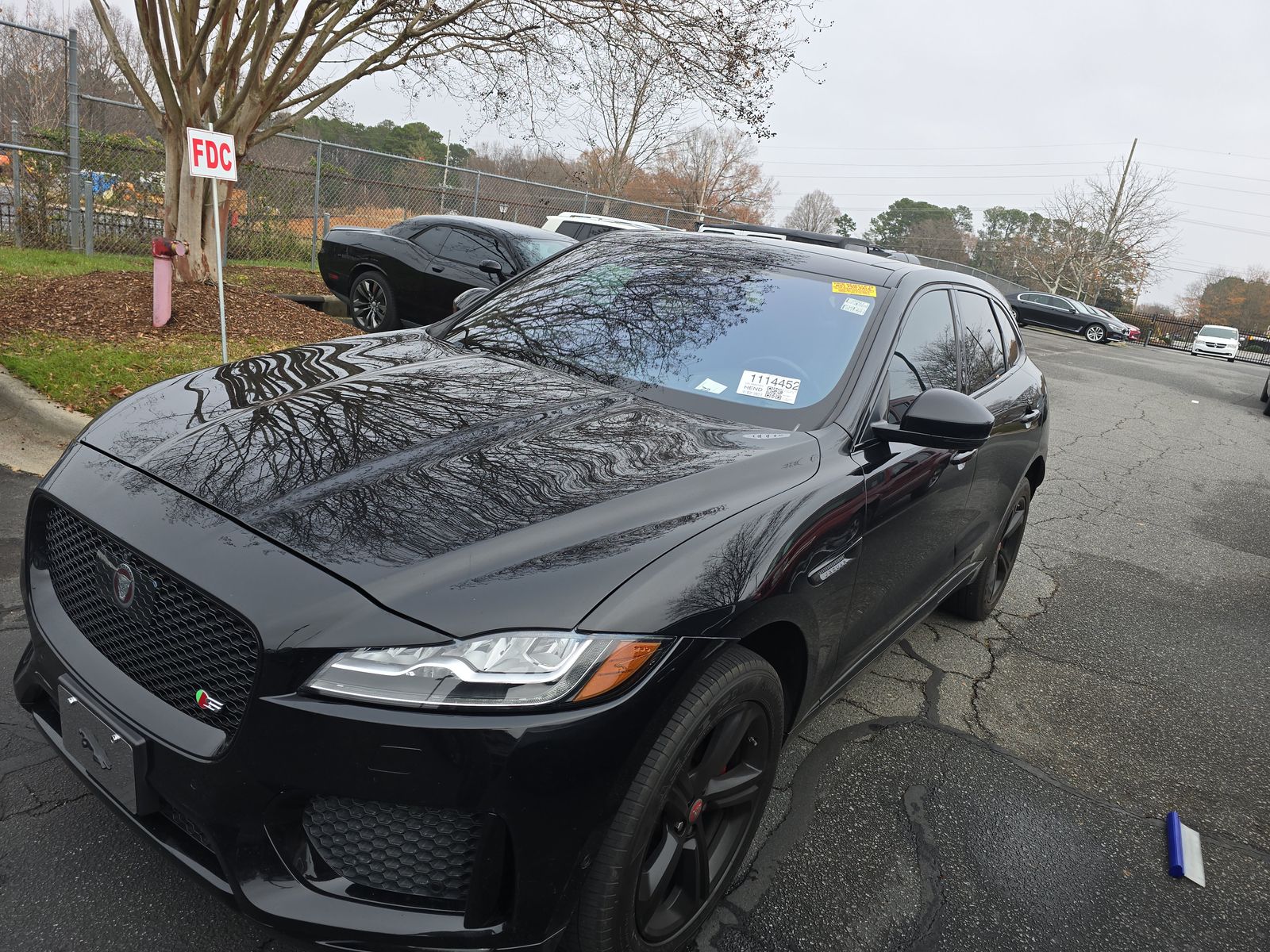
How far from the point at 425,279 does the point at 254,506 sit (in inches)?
326

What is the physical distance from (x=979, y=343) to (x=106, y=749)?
138 inches

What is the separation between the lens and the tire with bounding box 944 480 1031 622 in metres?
4.36

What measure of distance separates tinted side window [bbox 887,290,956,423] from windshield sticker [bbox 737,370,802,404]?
1.06ft

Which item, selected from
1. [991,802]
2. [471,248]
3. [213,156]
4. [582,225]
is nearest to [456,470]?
[991,802]

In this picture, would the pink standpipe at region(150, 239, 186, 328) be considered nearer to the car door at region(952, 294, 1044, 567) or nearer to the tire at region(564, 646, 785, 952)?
the car door at region(952, 294, 1044, 567)

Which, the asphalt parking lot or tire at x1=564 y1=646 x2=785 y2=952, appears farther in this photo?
the asphalt parking lot

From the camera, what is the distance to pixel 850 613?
2611 millimetres

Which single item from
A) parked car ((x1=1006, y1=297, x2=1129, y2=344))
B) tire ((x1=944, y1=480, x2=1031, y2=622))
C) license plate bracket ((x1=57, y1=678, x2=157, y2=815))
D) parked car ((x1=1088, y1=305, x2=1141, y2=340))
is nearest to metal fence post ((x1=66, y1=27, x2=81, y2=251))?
license plate bracket ((x1=57, y1=678, x2=157, y2=815))

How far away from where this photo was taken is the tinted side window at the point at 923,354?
9.61 feet

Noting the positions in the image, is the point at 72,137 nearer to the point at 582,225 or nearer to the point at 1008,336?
the point at 582,225

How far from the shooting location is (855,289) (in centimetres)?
310

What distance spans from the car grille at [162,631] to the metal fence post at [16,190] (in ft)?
38.6

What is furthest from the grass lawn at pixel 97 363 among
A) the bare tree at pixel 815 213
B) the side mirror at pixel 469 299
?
the bare tree at pixel 815 213

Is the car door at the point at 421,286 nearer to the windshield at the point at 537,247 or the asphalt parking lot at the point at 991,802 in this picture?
the windshield at the point at 537,247
